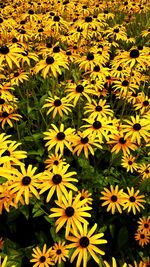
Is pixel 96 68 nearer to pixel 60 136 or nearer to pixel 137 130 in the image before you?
pixel 137 130

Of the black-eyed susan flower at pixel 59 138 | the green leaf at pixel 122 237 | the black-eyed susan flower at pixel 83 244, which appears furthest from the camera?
the green leaf at pixel 122 237

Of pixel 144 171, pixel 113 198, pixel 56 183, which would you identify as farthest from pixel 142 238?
pixel 56 183

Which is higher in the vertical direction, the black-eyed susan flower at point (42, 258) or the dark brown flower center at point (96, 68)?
the dark brown flower center at point (96, 68)

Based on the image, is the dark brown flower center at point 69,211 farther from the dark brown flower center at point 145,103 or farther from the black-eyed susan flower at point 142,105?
the dark brown flower center at point 145,103

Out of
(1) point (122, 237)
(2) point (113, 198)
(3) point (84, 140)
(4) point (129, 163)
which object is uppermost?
(3) point (84, 140)

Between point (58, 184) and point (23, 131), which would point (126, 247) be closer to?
point (58, 184)

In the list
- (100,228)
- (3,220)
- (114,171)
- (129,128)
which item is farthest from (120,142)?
(3,220)

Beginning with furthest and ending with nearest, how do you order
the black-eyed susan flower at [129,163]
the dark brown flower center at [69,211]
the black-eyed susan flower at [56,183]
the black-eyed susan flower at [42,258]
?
the black-eyed susan flower at [129,163] → the black-eyed susan flower at [42,258] → the black-eyed susan flower at [56,183] → the dark brown flower center at [69,211]

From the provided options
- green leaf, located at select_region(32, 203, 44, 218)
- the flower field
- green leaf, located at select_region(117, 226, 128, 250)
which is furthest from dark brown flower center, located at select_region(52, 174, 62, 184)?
green leaf, located at select_region(117, 226, 128, 250)

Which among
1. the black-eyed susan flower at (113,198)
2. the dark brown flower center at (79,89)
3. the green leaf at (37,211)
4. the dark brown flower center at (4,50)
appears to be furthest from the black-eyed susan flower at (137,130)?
the dark brown flower center at (4,50)
